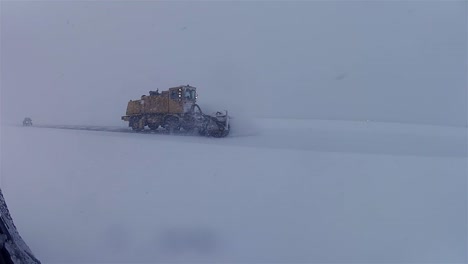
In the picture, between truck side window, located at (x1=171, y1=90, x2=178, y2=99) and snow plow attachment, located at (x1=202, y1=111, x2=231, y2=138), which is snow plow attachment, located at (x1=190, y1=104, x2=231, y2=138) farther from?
truck side window, located at (x1=171, y1=90, x2=178, y2=99)

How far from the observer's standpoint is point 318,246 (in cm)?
315

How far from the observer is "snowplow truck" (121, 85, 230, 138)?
11039 millimetres

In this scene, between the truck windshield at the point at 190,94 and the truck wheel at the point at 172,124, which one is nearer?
the truck wheel at the point at 172,124

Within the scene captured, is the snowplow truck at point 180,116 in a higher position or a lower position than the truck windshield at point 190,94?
lower

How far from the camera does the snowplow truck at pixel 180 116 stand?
435 inches

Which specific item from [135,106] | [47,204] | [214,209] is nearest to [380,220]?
[214,209]

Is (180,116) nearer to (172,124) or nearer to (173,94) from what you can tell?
(172,124)

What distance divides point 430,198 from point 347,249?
5.28ft

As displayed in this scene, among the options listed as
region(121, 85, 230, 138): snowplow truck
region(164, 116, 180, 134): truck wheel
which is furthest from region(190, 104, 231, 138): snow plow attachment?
region(164, 116, 180, 134): truck wheel

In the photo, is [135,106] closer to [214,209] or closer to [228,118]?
[228,118]

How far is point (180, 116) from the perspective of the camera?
36.7ft

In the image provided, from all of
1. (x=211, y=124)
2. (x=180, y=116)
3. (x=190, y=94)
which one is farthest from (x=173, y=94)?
(x=211, y=124)

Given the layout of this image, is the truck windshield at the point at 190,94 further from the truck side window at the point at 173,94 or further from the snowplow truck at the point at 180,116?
the truck side window at the point at 173,94

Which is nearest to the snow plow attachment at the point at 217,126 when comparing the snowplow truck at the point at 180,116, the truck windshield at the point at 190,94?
the snowplow truck at the point at 180,116
